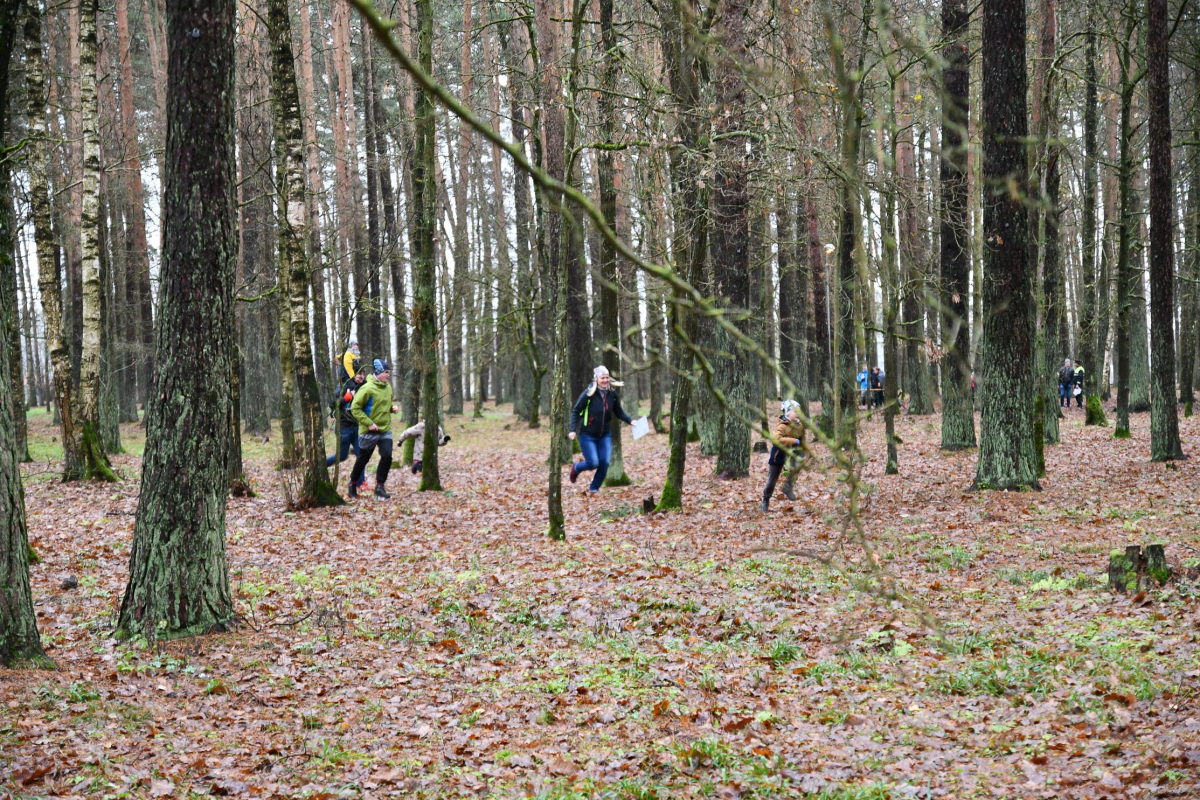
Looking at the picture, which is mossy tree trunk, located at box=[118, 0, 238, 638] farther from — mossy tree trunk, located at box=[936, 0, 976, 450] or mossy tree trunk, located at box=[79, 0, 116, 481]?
mossy tree trunk, located at box=[936, 0, 976, 450]

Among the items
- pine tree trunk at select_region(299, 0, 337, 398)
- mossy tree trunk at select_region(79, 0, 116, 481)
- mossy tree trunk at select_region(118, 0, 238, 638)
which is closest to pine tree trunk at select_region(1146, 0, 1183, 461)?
pine tree trunk at select_region(299, 0, 337, 398)

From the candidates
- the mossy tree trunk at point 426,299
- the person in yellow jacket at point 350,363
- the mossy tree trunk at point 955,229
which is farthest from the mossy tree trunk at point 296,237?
the mossy tree trunk at point 955,229

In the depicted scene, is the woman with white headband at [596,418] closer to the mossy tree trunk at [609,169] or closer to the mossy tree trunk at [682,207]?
the mossy tree trunk at [609,169]

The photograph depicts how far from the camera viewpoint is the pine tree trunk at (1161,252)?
43.0 ft

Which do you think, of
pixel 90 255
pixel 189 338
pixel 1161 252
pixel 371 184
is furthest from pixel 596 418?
pixel 371 184

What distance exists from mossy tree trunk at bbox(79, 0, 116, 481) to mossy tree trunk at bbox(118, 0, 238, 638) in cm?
851

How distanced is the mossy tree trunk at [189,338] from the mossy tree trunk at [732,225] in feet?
20.5

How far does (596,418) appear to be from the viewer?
12.9m

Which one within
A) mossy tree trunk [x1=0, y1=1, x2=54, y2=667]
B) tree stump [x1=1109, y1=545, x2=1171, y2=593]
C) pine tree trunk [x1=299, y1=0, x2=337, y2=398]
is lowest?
tree stump [x1=1109, y1=545, x2=1171, y2=593]

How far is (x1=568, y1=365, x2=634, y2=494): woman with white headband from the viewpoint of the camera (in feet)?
41.9

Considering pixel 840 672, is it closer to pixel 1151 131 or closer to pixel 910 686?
pixel 910 686

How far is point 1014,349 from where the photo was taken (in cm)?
1154

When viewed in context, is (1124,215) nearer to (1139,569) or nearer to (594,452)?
(594,452)

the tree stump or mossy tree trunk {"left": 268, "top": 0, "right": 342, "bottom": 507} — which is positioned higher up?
mossy tree trunk {"left": 268, "top": 0, "right": 342, "bottom": 507}
